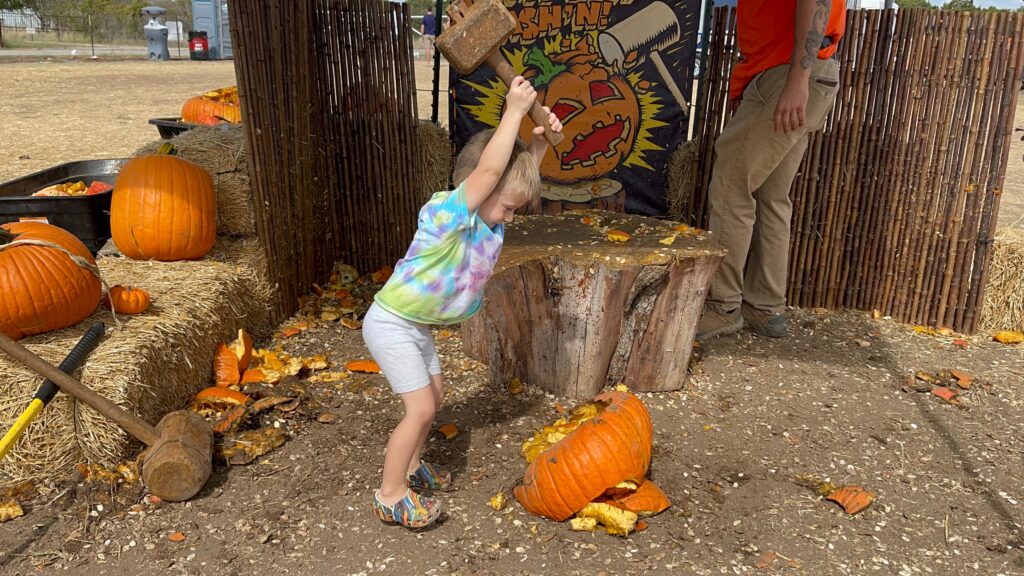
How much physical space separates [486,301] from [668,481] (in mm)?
1241

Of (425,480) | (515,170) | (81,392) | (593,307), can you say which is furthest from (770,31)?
(81,392)

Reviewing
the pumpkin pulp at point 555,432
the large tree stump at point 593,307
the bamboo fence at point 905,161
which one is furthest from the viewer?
the bamboo fence at point 905,161

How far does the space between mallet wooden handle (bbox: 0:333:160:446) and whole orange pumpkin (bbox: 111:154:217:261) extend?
4.78 ft

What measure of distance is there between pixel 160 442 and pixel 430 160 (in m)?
3.08

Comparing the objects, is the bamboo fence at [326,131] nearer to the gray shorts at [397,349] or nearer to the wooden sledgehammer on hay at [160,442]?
the wooden sledgehammer on hay at [160,442]

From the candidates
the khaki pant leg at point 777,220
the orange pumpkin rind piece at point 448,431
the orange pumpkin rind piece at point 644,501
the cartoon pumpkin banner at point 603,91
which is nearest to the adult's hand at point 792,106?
the khaki pant leg at point 777,220

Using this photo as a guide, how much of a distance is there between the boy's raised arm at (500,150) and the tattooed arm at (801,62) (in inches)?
81.1

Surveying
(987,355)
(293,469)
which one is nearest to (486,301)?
(293,469)

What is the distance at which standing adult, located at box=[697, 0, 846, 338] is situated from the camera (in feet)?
13.1

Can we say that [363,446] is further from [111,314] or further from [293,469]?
[111,314]

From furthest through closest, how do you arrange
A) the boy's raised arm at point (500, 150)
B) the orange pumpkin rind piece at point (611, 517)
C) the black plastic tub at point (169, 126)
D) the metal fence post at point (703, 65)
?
the black plastic tub at point (169, 126), the metal fence post at point (703, 65), the orange pumpkin rind piece at point (611, 517), the boy's raised arm at point (500, 150)

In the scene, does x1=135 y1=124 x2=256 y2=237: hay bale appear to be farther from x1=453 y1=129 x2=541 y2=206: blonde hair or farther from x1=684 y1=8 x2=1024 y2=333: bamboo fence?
x1=684 y1=8 x2=1024 y2=333: bamboo fence

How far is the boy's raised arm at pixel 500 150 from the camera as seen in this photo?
8.00ft

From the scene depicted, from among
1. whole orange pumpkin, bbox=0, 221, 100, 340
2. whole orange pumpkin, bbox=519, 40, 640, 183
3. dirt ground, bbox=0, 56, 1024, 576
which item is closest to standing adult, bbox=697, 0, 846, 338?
dirt ground, bbox=0, 56, 1024, 576
